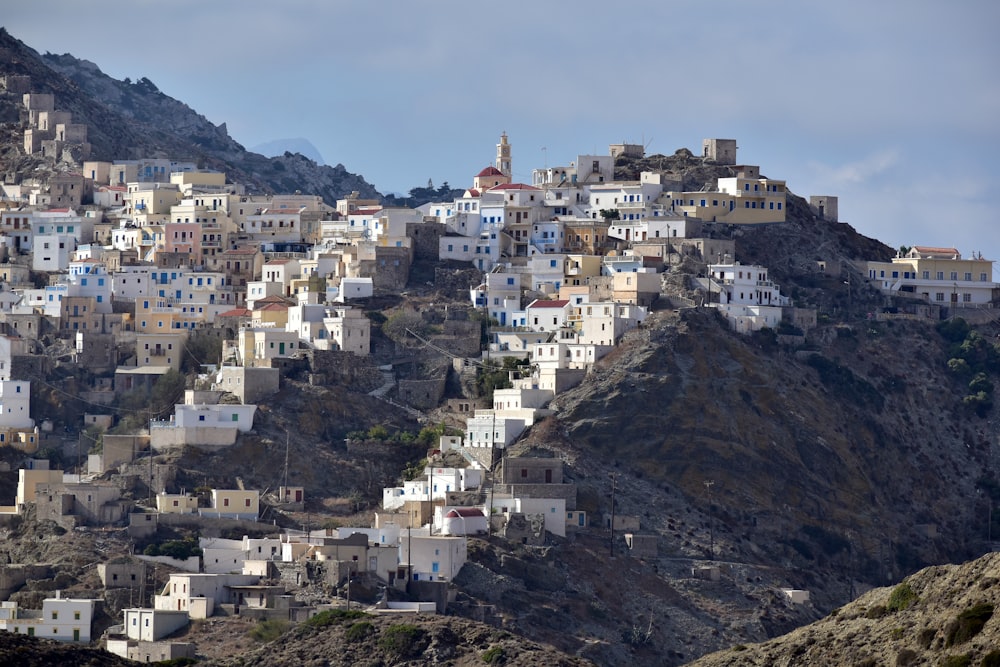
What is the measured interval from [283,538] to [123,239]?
25.0 meters

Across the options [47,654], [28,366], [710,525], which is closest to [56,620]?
[47,654]

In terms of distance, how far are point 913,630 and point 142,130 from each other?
76.3 meters

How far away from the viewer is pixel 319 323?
318ft

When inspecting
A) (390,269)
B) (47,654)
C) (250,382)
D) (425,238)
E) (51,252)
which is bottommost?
(47,654)

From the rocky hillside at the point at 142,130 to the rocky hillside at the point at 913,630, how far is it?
58227 mm

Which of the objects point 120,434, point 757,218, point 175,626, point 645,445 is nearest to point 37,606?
point 175,626

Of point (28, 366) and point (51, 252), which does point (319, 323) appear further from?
point (51, 252)

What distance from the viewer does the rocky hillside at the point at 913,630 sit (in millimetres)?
57938

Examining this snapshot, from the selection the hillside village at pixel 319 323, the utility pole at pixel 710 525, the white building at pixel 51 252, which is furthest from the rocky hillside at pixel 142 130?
the utility pole at pixel 710 525

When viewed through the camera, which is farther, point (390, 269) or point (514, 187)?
point (514, 187)

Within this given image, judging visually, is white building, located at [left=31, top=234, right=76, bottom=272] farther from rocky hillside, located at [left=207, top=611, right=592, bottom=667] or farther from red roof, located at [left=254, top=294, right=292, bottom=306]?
rocky hillside, located at [left=207, top=611, right=592, bottom=667]

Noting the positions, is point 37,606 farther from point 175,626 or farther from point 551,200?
point 551,200

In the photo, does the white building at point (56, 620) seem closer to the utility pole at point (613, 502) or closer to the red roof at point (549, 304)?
the utility pole at point (613, 502)

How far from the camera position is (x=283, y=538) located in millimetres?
85000
